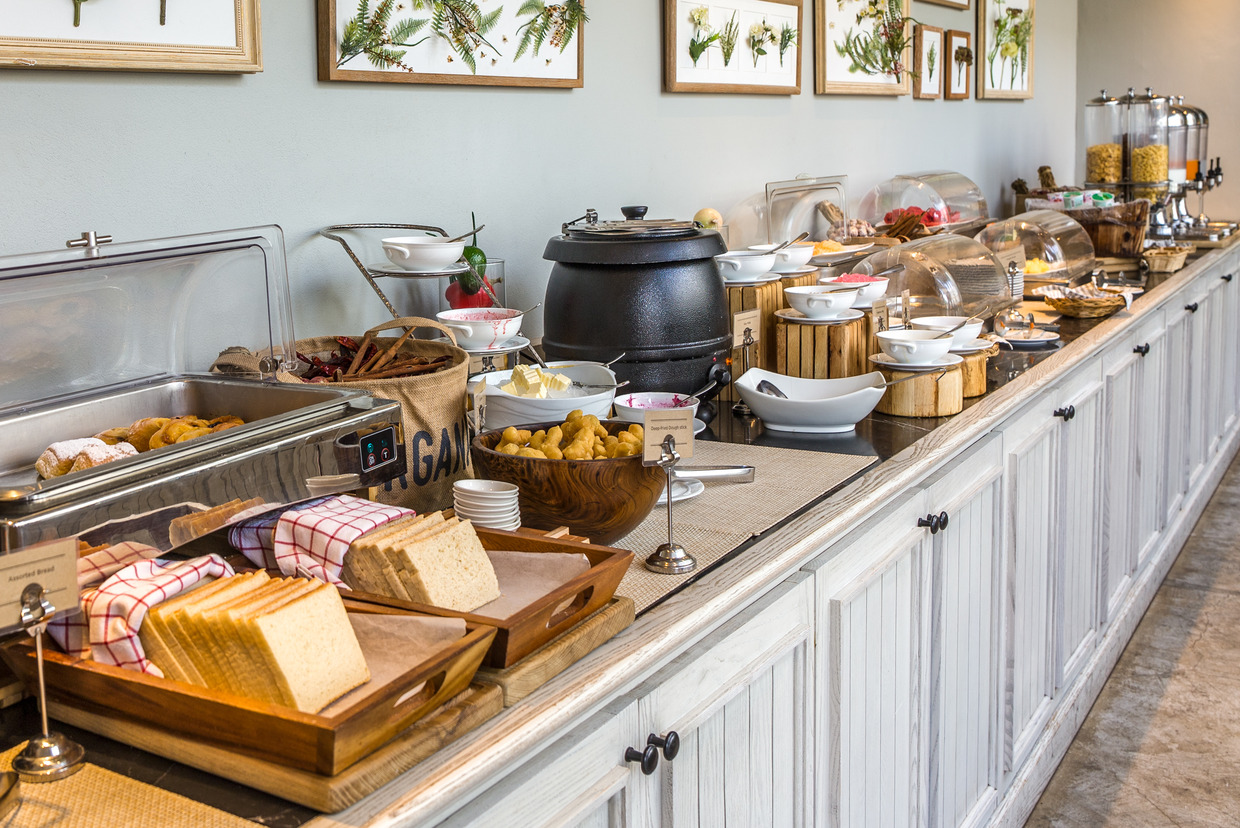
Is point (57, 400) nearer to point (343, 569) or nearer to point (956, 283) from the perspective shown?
point (343, 569)

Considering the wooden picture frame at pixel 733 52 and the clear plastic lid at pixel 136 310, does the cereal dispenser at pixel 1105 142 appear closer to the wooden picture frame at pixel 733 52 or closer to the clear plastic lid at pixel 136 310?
the wooden picture frame at pixel 733 52

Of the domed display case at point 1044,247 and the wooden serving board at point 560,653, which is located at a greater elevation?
the domed display case at point 1044,247

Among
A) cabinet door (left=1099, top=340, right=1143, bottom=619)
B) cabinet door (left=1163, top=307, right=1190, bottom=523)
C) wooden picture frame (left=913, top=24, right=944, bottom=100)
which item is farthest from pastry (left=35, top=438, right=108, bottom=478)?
wooden picture frame (left=913, top=24, right=944, bottom=100)

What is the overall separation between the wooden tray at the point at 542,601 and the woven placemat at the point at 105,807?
0.23 meters

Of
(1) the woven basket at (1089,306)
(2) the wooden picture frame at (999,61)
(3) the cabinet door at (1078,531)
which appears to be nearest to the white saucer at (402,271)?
(3) the cabinet door at (1078,531)

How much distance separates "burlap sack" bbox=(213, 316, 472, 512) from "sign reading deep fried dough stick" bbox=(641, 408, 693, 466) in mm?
304

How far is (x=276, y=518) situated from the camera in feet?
3.66

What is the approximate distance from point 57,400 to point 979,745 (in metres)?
1.65

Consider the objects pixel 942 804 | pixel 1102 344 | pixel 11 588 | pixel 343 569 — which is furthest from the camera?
pixel 1102 344

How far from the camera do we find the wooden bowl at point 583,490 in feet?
4.16

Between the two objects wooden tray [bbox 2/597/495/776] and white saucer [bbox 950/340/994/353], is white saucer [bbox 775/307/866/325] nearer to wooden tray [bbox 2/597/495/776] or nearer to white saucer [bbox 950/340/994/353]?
white saucer [bbox 950/340/994/353]

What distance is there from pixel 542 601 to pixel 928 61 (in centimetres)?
346

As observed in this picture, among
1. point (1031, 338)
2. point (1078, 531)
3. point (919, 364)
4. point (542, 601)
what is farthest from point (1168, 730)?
point (542, 601)

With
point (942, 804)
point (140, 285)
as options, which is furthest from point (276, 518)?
point (942, 804)
